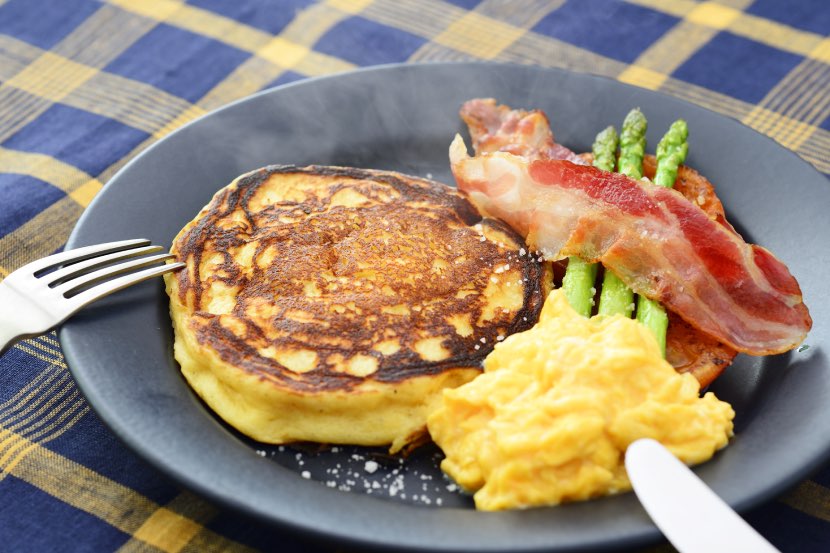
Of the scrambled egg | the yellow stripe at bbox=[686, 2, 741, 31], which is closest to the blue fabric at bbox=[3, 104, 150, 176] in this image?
the scrambled egg

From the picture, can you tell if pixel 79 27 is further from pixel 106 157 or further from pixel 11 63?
pixel 106 157

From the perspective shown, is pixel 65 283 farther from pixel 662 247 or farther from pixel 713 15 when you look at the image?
pixel 713 15

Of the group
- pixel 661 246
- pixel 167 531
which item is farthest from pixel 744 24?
pixel 167 531

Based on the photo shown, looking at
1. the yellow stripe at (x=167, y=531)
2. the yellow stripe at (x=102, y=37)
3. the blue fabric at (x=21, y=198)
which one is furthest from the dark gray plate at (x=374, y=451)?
the yellow stripe at (x=102, y=37)

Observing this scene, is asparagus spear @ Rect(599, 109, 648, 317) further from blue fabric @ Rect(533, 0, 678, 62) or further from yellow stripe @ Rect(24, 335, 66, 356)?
yellow stripe @ Rect(24, 335, 66, 356)

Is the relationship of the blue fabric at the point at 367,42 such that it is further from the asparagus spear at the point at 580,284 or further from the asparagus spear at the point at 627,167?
the asparagus spear at the point at 580,284

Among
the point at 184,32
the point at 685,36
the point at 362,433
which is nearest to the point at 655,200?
the point at 362,433

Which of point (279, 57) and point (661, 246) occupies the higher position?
point (661, 246)
